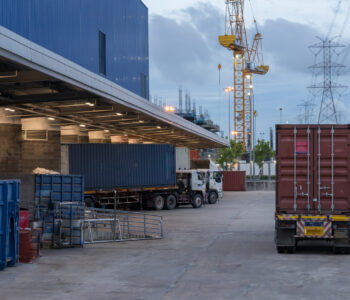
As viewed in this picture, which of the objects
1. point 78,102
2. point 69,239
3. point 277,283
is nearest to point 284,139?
point 277,283

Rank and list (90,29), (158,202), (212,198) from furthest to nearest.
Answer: (212,198)
(158,202)
(90,29)

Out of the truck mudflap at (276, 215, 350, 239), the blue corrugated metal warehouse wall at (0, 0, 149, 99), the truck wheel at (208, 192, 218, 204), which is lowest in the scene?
the truck wheel at (208, 192, 218, 204)

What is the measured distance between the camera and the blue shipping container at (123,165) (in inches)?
1239

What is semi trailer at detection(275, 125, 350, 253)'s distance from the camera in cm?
1515

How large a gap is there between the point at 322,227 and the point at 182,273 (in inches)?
171

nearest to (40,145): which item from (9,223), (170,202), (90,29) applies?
(90,29)

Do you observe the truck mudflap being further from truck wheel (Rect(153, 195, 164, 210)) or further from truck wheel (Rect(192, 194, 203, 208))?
truck wheel (Rect(192, 194, 203, 208))

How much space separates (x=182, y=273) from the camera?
41.9 ft

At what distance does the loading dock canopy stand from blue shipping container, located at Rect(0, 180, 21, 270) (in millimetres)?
3397

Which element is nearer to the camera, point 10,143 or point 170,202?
point 10,143

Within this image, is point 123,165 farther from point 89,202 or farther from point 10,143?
point 10,143

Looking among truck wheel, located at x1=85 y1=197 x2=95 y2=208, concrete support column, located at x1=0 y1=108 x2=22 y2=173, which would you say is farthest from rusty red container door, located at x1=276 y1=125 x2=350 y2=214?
truck wheel, located at x1=85 y1=197 x2=95 y2=208

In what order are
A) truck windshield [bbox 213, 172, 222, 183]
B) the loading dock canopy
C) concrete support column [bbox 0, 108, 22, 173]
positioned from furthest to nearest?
truck windshield [bbox 213, 172, 222, 183] < concrete support column [bbox 0, 108, 22, 173] < the loading dock canopy

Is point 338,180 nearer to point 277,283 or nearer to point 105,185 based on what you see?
point 277,283
